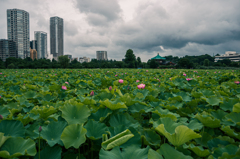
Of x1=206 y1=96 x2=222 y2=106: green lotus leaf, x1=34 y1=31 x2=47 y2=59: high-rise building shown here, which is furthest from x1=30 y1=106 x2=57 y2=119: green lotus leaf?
x1=34 y1=31 x2=47 y2=59: high-rise building

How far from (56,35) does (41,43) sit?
64.2ft

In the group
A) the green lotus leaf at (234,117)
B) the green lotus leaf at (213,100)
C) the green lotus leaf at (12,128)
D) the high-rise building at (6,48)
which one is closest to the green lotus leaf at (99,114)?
the green lotus leaf at (12,128)

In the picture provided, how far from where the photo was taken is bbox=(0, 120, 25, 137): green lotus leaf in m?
0.78

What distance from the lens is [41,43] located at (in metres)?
116

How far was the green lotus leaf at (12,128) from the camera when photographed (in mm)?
779

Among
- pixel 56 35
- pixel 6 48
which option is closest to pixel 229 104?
pixel 6 48

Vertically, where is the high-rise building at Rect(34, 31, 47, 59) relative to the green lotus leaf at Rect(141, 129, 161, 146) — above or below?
above

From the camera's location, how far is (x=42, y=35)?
11656cm

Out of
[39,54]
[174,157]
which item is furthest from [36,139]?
[39,54]

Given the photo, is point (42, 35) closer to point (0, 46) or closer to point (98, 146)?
point (0, 46)

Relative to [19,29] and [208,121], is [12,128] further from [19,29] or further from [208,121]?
[19,29]

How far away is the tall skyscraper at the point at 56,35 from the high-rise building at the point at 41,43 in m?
11.7

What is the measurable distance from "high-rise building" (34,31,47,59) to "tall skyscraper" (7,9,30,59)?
18598 millimetres

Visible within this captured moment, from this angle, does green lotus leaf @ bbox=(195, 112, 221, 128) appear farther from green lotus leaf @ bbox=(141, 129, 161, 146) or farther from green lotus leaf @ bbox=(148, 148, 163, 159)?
green lotus leaf @ bbox=(148, 148, 163, 159)
